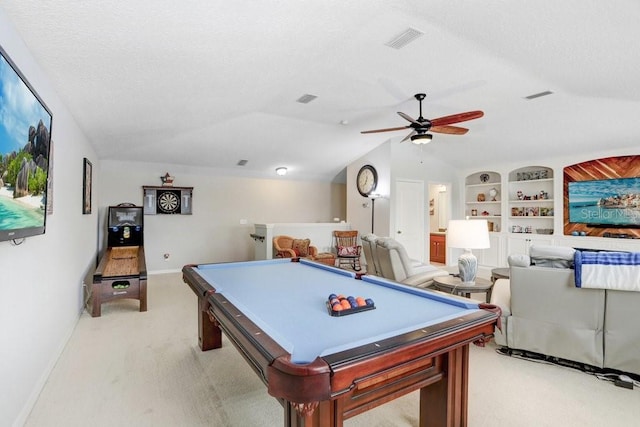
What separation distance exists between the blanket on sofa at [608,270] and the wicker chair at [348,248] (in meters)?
4.56

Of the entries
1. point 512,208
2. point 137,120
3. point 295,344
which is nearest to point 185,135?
point 137,120

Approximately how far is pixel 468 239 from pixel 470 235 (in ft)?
0.15

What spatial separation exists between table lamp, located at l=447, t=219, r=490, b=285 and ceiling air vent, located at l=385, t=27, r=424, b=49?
1.88 meters

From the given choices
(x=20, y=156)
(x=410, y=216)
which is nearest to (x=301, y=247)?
(x=410, y=216)

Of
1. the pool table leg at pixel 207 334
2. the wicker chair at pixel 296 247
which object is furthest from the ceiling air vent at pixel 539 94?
the pool table leg at pixel 207 334

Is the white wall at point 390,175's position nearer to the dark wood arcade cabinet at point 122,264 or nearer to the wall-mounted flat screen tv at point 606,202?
the wall-mounted flat screen tv at point 606,202

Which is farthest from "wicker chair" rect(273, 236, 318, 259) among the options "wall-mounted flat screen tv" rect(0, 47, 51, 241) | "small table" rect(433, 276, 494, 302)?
"wall-mounted flat screen tv" rect(0, 47, 51, 241)

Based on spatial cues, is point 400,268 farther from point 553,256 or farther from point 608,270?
point 608,270

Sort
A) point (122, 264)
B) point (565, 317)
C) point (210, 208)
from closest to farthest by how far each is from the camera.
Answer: point (565, 317) < point (122, 264) < point (210, 208)

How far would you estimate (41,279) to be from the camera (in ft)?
7.88

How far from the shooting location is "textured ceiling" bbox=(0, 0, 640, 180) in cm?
→ 210

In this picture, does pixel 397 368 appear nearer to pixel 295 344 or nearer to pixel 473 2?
pixel 295 344

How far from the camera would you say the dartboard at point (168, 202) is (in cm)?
682

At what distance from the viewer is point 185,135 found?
17.9 ft
